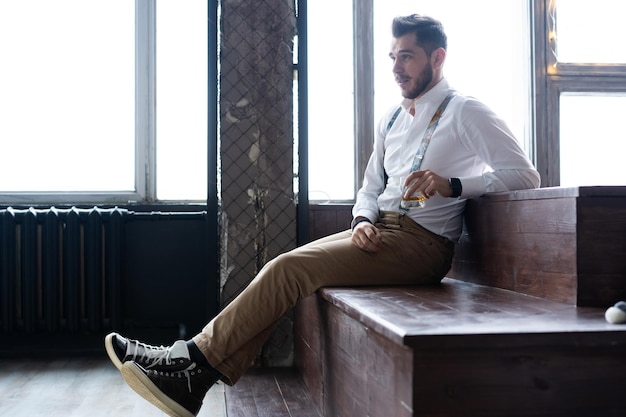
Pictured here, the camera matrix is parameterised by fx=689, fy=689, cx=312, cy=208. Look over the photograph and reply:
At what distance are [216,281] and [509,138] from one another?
5.18ft

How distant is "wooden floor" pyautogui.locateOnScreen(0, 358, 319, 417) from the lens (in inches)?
94.0

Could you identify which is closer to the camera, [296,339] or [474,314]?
[474,314]

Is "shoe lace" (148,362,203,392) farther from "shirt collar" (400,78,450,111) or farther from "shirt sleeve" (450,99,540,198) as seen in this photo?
"shirt collar" (400,78,450,111)

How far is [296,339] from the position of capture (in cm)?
306

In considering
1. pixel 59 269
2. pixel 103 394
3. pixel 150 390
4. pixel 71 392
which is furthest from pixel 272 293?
pixel 59 269

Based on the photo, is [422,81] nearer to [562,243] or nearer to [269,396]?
[562,243]

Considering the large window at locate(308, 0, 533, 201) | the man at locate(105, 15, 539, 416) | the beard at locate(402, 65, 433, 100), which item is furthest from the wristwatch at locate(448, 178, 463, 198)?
the large window at locate(308, 0, 533, 201)

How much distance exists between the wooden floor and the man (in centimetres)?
35

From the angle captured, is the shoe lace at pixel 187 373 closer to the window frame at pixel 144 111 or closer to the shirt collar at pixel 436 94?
the shirt collar at pixel 436 94

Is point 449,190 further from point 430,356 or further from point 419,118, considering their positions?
point 430,356

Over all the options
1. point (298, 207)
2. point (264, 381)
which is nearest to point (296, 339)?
point (264, 381)

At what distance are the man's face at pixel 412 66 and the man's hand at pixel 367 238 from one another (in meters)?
0.54

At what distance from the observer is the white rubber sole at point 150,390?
201 cm

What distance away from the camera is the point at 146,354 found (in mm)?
2078
